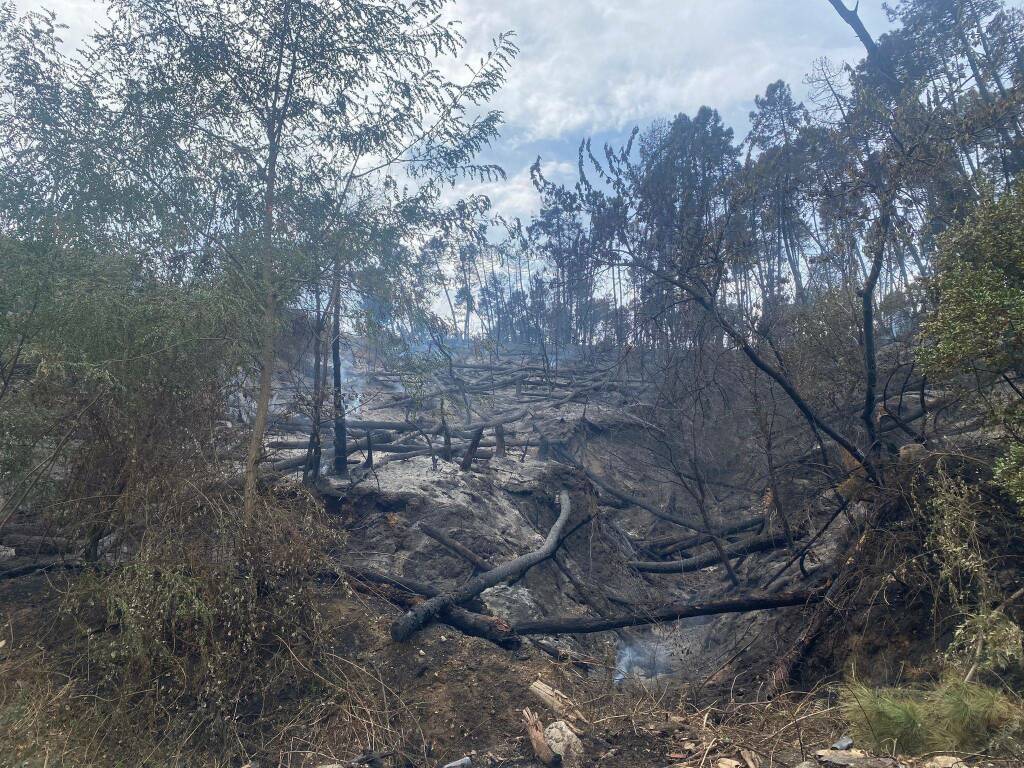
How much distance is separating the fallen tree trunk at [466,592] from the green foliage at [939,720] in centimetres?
336

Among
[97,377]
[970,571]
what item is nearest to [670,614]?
[970,571]

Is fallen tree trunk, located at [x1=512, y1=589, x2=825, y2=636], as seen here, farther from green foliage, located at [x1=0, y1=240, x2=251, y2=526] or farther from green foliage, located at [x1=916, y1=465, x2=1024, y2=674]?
green foliage, located at [x1=0, y1=240, x2=251, y2=526]

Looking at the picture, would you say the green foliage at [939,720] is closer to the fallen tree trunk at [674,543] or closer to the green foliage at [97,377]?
the green foliage at [97,377]

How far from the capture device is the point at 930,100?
7402 mm

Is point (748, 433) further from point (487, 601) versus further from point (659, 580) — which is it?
point (487, 601)

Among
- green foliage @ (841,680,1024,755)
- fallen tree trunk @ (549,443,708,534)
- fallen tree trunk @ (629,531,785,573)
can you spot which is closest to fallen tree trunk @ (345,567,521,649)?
green foliage @ (841,680,1024,755)

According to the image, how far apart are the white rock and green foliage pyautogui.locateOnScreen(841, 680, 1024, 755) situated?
1.70 meters

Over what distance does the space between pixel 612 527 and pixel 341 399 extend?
15.9 ft

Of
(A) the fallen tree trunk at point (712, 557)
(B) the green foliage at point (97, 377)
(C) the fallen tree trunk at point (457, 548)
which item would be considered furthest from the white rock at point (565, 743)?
(A) the fallen tree trunk at point (712, 557)

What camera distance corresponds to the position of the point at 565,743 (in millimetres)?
4289

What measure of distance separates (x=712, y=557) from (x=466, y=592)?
4403 mm

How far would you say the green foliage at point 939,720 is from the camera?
11.3 ft

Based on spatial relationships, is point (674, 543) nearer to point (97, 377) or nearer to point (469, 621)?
point (469, 621)

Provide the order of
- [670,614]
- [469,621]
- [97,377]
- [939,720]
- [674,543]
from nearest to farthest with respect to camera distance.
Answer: [939,720], [97,377], [469,621], [670,614], [674,543]
